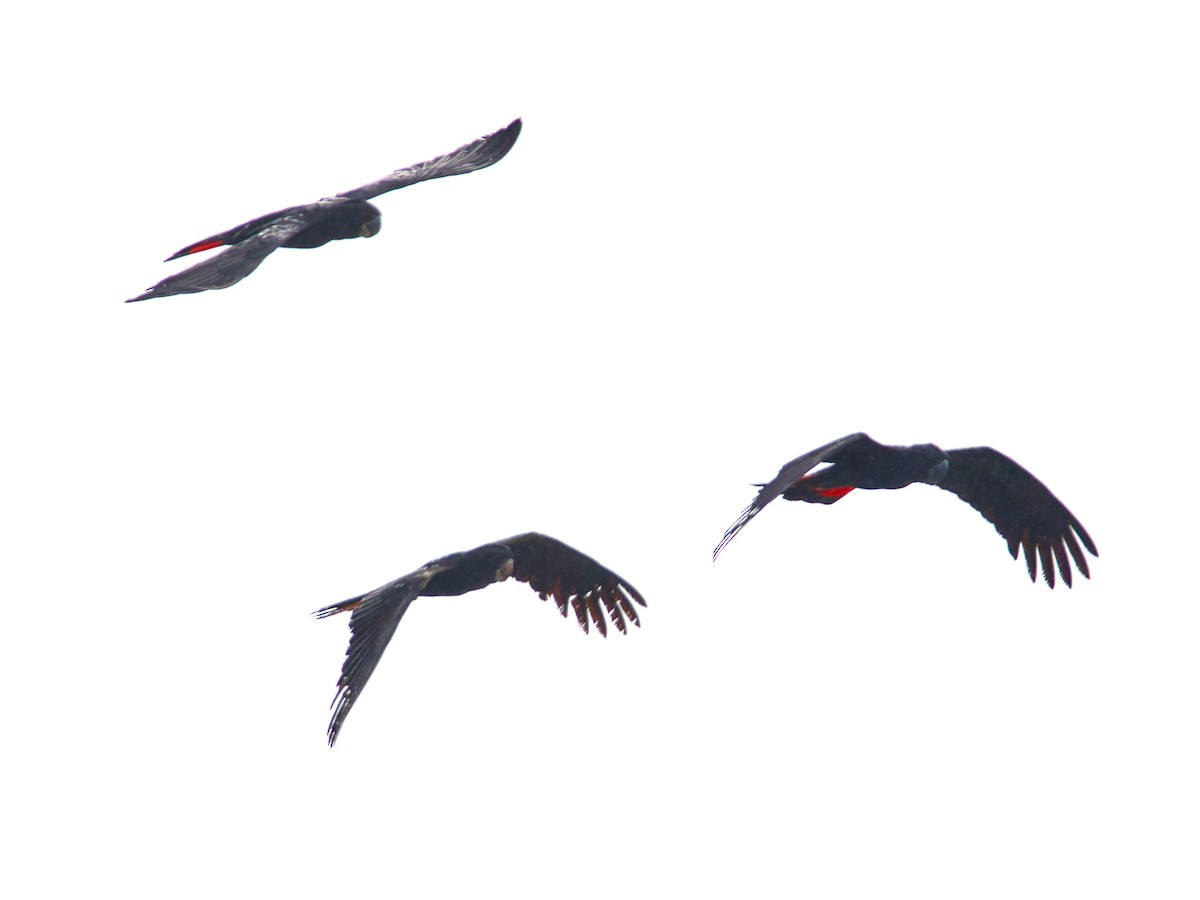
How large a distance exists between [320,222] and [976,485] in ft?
21.3

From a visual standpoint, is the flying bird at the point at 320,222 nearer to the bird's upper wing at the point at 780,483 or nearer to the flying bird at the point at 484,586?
the flying bird at the point at 484,586

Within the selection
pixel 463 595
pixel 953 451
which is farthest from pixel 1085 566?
pixel 463 595

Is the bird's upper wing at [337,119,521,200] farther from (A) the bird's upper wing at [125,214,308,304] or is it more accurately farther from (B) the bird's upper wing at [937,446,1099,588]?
(B) the bird's upper wing at [937,446,1099,588]

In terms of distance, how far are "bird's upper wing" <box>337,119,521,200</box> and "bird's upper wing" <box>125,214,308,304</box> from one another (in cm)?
174

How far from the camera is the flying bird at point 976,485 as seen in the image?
16797 mm

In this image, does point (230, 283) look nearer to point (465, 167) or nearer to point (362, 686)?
point (362, 686)

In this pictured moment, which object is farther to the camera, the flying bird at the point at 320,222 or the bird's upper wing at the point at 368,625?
the flying bird at the point at 320,222

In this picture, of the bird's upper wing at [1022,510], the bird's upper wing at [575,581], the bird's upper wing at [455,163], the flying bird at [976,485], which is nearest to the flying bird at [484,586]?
A: the bird's upper wing at [575,581]

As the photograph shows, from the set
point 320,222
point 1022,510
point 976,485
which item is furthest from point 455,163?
point 1022,510

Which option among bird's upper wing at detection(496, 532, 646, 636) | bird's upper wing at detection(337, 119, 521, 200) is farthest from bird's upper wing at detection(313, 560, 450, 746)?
bird's upper wing at detection(337, 119, 521, 200)

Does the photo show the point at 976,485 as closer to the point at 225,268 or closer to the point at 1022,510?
the point at 1022,510

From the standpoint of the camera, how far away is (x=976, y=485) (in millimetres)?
18438

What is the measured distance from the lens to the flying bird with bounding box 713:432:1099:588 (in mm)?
16797

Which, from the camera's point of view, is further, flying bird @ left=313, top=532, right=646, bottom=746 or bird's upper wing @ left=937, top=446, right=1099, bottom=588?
bird's upper wing @ left=937, top=446, right=1099, bottom=588
